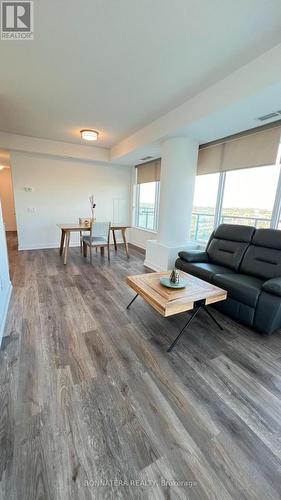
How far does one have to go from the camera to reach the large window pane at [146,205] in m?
5.47

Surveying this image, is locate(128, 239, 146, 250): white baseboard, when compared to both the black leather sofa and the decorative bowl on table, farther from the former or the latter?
the decorative bowl on table

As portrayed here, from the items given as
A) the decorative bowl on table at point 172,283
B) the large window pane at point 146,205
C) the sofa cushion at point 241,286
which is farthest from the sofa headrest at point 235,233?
the large window pane at point 146,205

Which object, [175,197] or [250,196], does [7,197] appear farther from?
[250,196]

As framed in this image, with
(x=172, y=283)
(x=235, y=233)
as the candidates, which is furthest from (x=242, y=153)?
(x=172, y=283)

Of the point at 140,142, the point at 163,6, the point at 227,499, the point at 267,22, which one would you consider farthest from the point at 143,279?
the point at 140,142

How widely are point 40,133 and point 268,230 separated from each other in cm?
466

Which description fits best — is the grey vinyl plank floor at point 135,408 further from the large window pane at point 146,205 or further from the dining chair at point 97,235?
the large window pane at point 146,205

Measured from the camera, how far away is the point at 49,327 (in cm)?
211

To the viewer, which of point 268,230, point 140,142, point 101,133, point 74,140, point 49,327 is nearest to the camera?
point 49,327

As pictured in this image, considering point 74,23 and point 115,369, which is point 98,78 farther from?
point 115,369

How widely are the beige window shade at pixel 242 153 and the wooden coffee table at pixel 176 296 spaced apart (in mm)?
2080

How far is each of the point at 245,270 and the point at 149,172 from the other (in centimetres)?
369

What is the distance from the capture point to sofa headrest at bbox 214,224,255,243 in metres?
2.88

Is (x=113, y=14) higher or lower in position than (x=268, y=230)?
higher
